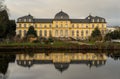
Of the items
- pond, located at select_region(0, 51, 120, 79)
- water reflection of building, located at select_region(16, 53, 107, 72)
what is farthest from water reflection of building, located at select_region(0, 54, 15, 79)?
water reflection of building, located at select_region(16, 53, 107, 72)

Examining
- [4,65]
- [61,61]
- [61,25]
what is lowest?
[61,61]

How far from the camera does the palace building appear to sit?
249ft

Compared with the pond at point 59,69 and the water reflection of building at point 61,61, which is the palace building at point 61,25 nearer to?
the water reflection of building at point 61,61

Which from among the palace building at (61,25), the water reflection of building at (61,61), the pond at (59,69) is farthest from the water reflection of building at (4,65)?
the palace building at (61,25)

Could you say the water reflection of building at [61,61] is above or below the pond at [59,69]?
below

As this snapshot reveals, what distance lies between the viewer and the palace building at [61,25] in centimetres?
7581

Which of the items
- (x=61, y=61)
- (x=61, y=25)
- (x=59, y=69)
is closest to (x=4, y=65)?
(x=59, y=69)

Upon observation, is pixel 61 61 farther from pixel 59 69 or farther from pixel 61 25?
pixel 61 25

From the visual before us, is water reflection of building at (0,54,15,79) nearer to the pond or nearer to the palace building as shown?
the pond

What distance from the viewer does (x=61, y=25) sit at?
250 feet

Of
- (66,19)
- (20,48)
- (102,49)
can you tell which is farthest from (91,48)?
(66,19)

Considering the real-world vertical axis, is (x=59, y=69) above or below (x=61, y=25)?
below

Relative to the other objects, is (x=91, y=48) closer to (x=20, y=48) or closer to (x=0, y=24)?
(x=20, y=48)

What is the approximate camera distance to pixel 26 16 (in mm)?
76312
